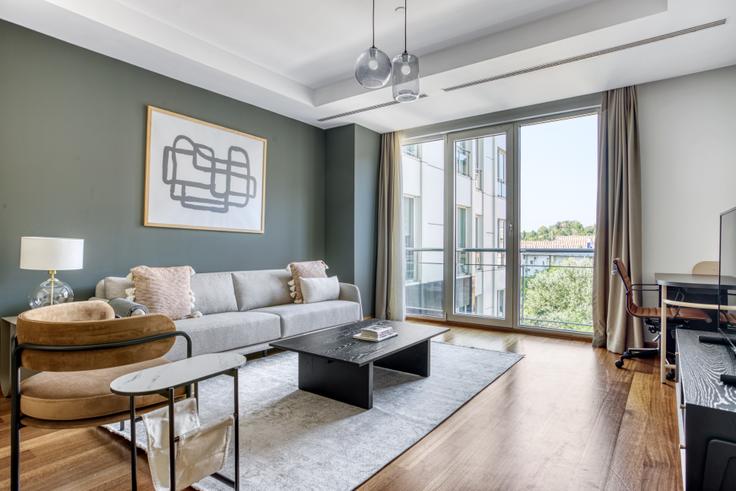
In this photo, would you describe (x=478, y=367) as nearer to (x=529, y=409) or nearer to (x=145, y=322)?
(x=529, y=409)

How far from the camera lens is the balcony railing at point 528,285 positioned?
446cm

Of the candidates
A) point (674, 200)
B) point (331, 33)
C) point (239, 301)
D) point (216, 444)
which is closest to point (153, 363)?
point (216, 444)

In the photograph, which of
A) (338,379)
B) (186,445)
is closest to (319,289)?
(338,379)

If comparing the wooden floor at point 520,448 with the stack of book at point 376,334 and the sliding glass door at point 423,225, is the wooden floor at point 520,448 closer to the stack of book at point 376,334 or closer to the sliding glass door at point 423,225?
the stack of book at point 376,334

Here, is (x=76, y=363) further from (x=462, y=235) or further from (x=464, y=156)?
(x=464, y=156)

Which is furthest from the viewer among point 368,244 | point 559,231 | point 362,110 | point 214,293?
point 368,244

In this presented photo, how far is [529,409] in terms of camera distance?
2.46 meters

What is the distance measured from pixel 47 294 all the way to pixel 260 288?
1714mm

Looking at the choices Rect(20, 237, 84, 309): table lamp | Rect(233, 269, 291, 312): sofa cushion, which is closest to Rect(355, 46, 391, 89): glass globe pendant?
Rect(20, 237, 84, 309): table lamp

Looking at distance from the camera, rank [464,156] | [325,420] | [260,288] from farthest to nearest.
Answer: [464,156]
[260,288]
[325,420]

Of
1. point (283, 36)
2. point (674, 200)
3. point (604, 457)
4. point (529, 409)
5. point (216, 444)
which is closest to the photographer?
point (216, 444)

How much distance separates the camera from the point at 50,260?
8.38ft

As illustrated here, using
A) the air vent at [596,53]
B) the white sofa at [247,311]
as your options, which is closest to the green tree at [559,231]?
the air vent at [596,53]

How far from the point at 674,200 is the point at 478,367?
2.51 metres
